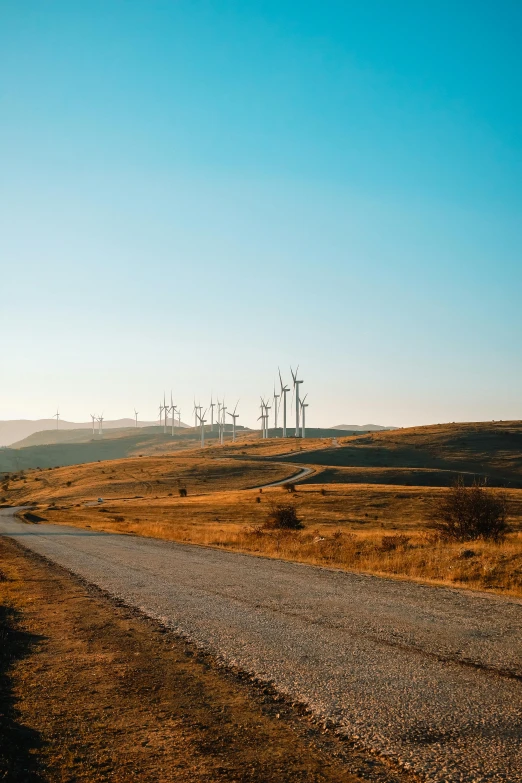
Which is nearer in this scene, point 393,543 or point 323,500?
point 393,543

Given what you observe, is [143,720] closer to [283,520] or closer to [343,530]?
[343,530]

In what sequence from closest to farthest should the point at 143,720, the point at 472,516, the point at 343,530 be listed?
1. the point at 143,720
2. the point at 472,516
3. the point at 343,530

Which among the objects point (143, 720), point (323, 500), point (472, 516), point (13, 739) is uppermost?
point (13, 739)

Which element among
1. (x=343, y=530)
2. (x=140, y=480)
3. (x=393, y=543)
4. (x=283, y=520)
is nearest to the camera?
(x=393, y=543)

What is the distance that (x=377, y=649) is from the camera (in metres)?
10.8

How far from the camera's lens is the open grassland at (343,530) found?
71.4 feet

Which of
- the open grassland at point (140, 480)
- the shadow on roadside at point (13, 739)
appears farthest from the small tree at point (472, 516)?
the open grassland at point (140, 480)

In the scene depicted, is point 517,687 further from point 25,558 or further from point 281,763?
point 25,558

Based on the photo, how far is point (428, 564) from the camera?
22844 mm

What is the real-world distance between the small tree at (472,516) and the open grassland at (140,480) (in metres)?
64.7

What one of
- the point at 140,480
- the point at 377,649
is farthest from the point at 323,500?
the point at 377,649

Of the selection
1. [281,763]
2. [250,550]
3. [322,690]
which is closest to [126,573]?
[250,550]

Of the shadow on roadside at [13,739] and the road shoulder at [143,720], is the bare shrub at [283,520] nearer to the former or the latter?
the road shoulder at [143,720]

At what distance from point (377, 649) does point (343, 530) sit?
122ft
